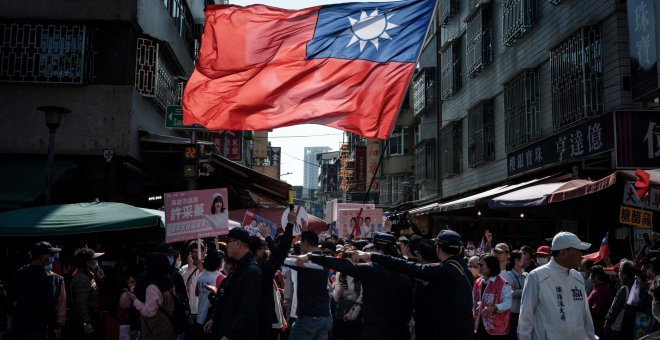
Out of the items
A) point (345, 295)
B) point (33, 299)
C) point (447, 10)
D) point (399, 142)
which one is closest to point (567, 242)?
point (345, 295)

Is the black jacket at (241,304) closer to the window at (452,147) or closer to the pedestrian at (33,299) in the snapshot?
the pedestrian at (33,299)

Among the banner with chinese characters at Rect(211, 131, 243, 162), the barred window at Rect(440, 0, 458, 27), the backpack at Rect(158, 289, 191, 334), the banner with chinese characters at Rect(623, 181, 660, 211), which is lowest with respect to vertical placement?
the backpack at Rect(158, 289, 191, 334)

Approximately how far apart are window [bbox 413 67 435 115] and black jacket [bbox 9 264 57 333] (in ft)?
79.8

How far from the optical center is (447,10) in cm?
2856

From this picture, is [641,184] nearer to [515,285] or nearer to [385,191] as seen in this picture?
[515,285]

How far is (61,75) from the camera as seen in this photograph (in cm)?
1577

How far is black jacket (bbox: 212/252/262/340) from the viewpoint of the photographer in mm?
6168

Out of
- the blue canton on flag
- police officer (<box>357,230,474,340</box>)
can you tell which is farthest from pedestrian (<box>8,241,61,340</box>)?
police officer (<box>357,230,474,340</box>)

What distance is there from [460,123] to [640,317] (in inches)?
682

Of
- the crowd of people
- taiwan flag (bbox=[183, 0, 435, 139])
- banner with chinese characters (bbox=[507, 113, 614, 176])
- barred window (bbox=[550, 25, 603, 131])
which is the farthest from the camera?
barred window (bbox=[550, 25, 603, 131])

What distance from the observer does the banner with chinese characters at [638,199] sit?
1052 cm

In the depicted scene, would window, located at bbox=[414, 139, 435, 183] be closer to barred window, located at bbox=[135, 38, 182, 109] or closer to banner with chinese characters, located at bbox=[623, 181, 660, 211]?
barred window, located at bbox=[135, 38, 182, 109]

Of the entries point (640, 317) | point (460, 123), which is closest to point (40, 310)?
point (640, 317)

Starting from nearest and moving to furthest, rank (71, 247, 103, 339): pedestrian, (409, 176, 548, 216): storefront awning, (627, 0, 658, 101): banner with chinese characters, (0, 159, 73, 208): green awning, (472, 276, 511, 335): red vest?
1. (472, 276, 511, 335): red vest
2. (71, 247, 103, 339): pedestrian
3. (627, 0, 658, 101): banner with chinese characters
4. (0, 159, 73, 208): green awning
5. (409, 176, 548, 216): storefront awning
